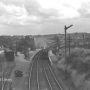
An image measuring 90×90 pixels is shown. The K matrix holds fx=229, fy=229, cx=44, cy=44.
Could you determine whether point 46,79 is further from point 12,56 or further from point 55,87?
point 12,56

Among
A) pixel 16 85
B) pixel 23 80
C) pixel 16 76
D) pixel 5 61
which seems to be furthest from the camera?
Answer: pixel 5 61

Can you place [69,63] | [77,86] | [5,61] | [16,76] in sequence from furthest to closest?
[5,61]
[69,63]
[16,76]
[77,86]

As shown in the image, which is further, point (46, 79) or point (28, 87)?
point (46, 79)

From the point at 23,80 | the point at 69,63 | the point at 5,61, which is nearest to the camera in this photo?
the point at 23,80

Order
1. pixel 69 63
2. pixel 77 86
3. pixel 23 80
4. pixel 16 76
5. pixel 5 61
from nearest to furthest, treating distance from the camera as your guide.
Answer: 1. pixel 77 86
2. pixel 23 80
3. pixel 16 76
4. pixel 69 63
5. pixel 5 61

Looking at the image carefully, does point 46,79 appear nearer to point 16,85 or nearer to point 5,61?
point 16,85

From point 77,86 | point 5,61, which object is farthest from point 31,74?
point 5,61

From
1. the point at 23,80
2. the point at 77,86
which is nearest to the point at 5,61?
the point at 23,80

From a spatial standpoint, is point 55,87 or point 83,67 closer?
point 55,87
